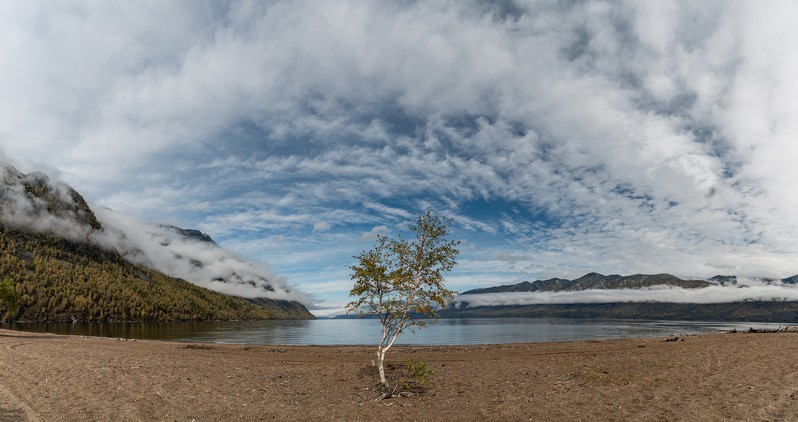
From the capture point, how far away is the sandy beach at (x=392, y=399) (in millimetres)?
19297

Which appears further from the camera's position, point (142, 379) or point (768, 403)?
point (142, 379)

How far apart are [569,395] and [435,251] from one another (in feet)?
36.0

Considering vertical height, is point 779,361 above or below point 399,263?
below

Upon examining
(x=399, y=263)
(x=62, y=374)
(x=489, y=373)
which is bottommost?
(x=489, y=373)

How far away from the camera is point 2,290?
77.6 metres

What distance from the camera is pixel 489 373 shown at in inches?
1236

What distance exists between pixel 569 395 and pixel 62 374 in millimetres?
31299

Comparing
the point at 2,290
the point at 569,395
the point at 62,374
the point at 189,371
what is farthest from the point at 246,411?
the point at 2,290

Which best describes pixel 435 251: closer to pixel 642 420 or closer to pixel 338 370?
pixel 642 420

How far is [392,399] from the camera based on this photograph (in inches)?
922

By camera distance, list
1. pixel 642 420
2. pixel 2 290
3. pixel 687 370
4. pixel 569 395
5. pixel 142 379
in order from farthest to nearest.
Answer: pixel 2 290, pixel 687 370, pixel 142 379, pixel 569 395, pixel 642 420

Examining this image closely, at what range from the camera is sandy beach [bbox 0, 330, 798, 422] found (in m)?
19.3

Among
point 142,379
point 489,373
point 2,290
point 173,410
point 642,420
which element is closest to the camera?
point 642,420

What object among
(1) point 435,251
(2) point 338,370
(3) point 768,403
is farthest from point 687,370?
(2) point 338,370
